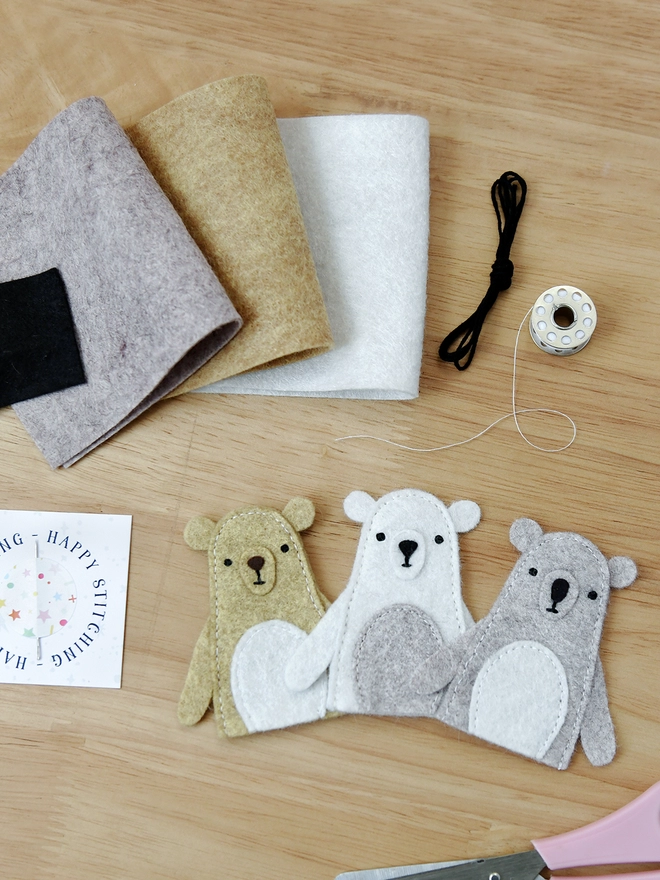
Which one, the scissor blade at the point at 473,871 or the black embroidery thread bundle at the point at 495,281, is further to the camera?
the black embroidery thread bundle at the point at 495,281

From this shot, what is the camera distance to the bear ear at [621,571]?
807 mm

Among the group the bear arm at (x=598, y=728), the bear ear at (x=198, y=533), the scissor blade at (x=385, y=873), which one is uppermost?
the bear ear at (x=198, y=533)

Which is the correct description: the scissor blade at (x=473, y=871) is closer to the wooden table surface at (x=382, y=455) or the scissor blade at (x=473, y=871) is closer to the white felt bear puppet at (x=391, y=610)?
the wooden table surface at (x=382, y=455)

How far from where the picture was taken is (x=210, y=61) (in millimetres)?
934

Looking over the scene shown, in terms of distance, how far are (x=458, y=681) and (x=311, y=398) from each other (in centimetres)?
33

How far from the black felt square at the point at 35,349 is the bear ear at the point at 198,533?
191mm

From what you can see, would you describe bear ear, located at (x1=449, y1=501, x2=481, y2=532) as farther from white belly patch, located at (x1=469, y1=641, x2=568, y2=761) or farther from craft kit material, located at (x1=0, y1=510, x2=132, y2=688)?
craft kit material, located at (x1=0, y1=510, x2=132, y2=688)

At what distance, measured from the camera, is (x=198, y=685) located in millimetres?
777

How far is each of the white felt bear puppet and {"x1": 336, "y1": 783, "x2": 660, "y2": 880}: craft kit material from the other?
0.15 meters

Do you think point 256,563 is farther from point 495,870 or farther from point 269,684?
point 495,870

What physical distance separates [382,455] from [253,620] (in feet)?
0.72

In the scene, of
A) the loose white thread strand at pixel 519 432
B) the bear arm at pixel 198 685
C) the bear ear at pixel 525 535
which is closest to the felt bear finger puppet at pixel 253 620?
the bear arm at pixel 198 685

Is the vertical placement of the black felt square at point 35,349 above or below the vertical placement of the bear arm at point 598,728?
above

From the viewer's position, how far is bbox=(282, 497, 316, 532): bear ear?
Answer: 0.81m
